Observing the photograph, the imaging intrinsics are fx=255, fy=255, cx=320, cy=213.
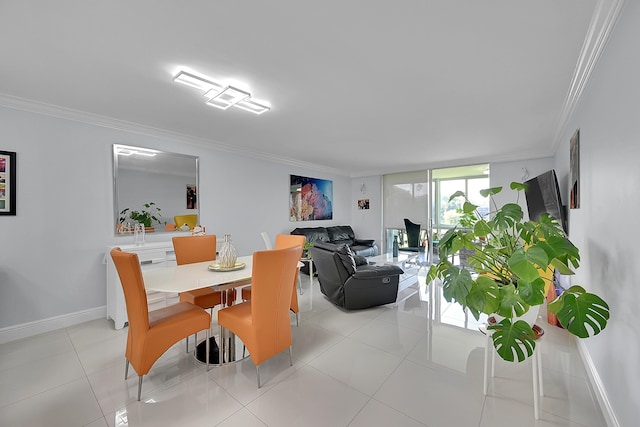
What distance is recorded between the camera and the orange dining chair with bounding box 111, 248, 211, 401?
174cm

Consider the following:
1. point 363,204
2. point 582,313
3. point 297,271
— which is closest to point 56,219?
point 297,271

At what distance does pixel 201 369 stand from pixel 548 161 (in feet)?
21.0

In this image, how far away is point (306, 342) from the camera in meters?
2.62

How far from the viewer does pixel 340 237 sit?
21.6 feet

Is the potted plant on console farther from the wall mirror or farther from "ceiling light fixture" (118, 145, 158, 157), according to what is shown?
"ceiling light fixture" (118, 145, 158, 157)

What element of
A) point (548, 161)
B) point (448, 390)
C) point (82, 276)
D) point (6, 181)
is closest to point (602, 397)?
point (448, 390)

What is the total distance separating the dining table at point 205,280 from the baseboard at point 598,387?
2514mm

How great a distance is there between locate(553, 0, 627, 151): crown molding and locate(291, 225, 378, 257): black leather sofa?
4.30 m

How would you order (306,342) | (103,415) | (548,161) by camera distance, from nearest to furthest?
(103,415)
(306,342)
(548,161)

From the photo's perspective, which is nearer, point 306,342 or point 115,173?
point 306,342

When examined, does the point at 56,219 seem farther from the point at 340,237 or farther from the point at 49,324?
the point at 340,237

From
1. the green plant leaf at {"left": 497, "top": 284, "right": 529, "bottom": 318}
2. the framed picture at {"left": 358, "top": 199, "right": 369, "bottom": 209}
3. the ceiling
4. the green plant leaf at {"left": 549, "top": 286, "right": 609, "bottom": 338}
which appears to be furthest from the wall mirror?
the framed picture at {"left": 358, "top": 199, "right": 369, "bottom": 209}

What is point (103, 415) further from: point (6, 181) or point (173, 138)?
point (173, 138)

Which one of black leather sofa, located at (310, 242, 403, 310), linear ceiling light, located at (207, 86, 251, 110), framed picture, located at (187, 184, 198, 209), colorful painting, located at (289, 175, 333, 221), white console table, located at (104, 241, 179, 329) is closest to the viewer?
linear ceiling light, located at (207, 86, 251, 110)
